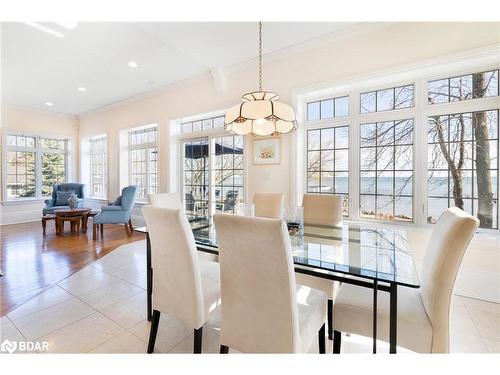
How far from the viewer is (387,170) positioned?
2.98 metres

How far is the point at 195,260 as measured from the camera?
1385mm

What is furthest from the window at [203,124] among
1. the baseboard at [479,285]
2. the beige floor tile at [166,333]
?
the baseboard at [479,285]

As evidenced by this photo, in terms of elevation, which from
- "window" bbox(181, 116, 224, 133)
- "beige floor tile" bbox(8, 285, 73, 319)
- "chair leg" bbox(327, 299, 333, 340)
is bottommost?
"beige floor tile" bbox(8, 285, 73, 319)

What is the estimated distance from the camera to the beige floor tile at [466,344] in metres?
1.62

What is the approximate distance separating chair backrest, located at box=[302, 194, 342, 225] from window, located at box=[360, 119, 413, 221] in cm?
87

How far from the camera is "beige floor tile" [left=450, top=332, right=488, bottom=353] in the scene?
1.62 meters

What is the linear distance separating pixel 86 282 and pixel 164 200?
1363 mm

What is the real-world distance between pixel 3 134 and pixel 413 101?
8248 millimetres

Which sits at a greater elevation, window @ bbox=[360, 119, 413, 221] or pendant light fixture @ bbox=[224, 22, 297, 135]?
pendant light fixture @ bbox=[224, 22, 297, 135]

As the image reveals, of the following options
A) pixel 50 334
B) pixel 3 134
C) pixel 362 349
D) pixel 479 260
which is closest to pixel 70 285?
pixel 50 334

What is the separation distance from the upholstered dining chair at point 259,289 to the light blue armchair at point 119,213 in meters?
4.17

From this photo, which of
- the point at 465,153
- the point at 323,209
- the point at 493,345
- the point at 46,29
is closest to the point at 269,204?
the point at 323,209

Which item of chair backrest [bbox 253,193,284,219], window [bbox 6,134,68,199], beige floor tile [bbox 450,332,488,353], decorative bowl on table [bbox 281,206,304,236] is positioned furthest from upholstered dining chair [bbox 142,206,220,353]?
window [bbox 6,134,68,199]

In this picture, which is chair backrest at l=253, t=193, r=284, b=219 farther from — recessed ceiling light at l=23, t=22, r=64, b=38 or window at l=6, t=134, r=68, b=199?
window at l=6, t=134, r=68, b=199
